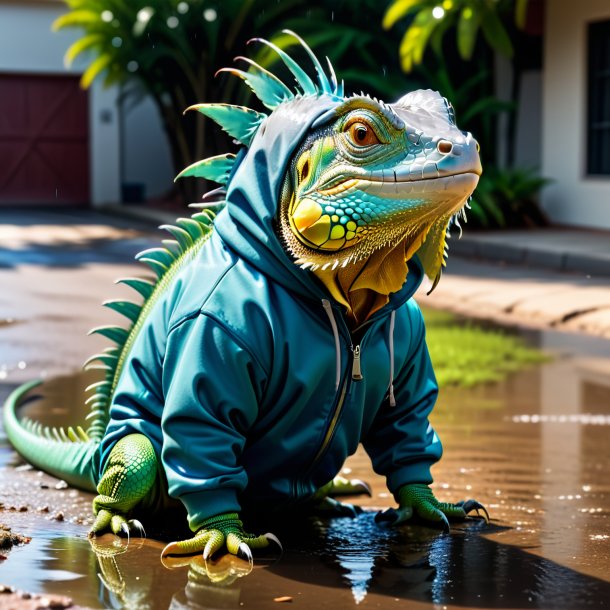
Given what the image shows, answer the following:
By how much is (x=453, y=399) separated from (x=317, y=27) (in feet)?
46.1

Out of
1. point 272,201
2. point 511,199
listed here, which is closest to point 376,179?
point 272,201

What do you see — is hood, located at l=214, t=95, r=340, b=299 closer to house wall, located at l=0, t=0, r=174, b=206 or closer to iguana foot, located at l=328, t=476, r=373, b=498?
iguana foot, located at l=328, t=476, r=373, b=498

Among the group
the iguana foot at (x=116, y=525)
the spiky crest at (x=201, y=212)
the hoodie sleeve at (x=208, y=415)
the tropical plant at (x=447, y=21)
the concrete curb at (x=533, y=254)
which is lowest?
the concrete curb at (x=533, y=254)

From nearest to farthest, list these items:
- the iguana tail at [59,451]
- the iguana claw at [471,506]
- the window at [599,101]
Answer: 1. the iguana claw at [471,506]
2. the iguana tail at [59,451]
3. the window at [599,101]

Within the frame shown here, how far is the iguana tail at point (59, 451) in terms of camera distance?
14.6ft

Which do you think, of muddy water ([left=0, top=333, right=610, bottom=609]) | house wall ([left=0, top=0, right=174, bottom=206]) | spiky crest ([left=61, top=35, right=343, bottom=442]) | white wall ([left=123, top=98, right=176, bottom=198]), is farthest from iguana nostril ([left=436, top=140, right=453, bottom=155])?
white wall ([left=123, top=98, right=176, bottom=198])

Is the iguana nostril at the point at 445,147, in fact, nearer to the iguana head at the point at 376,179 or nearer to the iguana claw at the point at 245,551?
the iguana head at the point at 376,179

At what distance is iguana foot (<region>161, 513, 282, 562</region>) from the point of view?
3.54 meters

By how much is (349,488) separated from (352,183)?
156 centimetres

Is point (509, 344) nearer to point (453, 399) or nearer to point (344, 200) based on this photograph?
point (453, 399)

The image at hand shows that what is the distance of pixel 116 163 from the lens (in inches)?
1075

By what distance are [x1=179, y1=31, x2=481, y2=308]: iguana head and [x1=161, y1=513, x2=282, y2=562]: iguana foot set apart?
0.72 m

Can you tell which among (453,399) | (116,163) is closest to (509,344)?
(453,399)

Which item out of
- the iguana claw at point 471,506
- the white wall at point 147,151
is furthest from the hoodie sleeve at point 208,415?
the white wall at point 147,151
